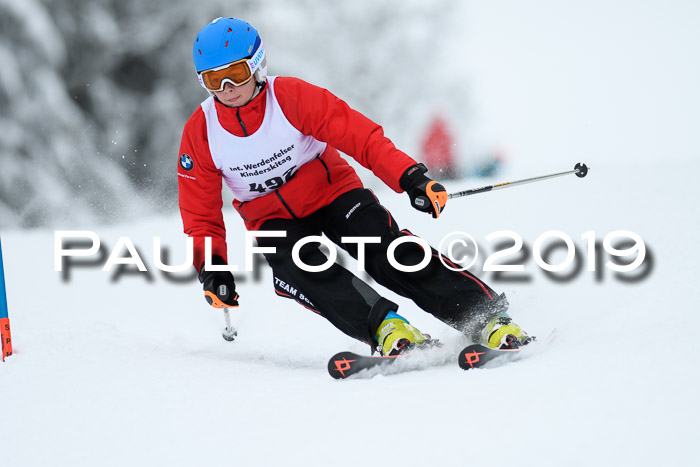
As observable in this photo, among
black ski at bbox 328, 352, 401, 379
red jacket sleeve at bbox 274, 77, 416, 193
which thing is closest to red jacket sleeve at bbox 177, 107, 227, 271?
red jacket sleeve at bbox 274, 77, 416, 193

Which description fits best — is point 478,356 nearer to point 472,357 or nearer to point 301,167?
point 472,357

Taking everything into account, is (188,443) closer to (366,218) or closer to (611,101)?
(366,218)

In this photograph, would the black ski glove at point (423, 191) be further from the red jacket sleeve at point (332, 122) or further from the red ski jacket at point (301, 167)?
the red jacket sleeve at point (332, 122)

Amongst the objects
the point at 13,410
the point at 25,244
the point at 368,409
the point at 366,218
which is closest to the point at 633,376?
the point at 368,409

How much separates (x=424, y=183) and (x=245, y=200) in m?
0.96

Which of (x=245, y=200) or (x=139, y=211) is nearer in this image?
(x=245, y=200)

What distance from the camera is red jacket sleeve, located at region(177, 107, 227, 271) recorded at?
296 centimetres

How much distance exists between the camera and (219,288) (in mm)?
2973

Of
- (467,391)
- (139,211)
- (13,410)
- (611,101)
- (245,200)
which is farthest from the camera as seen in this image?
(611,101)

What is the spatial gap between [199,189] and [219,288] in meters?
0.48

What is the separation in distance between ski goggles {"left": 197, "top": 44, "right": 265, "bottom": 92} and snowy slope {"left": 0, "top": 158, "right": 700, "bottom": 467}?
1194 millimetres

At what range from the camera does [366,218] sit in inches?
115

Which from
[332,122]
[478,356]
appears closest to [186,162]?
[332,122]

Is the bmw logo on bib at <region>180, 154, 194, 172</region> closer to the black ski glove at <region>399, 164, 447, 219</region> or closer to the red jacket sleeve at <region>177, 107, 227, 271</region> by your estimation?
the red jacket sleeve at <region>177, 107, 227, 271</region>
